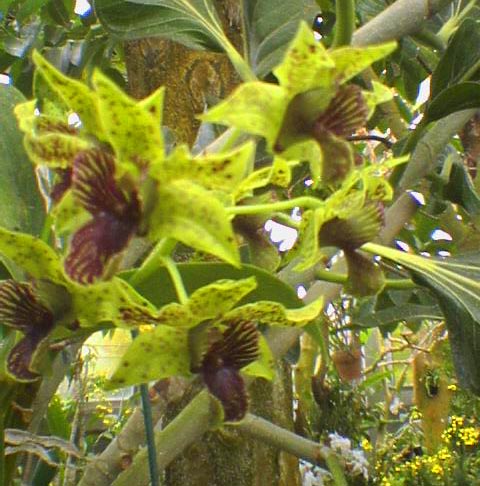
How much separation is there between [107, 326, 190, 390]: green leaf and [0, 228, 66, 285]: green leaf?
0.15 ft

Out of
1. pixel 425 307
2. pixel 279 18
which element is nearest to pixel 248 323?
pixel 279 18

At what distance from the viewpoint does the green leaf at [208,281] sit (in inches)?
15.2

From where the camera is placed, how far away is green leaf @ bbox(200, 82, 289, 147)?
1.02 ft

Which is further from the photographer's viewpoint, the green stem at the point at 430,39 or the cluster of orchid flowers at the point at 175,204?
the green stem at the point at 430,39

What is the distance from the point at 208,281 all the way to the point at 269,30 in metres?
0.26

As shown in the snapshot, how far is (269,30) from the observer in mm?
582

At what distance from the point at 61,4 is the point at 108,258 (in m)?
0.91

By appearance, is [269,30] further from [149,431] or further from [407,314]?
[407,314]

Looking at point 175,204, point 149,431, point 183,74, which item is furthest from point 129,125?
point 183,74

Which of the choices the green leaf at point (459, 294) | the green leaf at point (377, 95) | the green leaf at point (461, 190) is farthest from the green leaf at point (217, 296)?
the green leaf at point (461, 190)

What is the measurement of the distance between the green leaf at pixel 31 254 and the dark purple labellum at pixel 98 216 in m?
0.05

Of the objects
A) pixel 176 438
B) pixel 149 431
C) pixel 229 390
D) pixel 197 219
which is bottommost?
pixel 176 438

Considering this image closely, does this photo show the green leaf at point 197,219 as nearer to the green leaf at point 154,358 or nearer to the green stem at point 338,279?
the green leaf at point 154,358

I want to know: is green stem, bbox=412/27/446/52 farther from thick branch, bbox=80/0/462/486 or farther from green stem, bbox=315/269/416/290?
green stem, bbox=315/269/416/290
